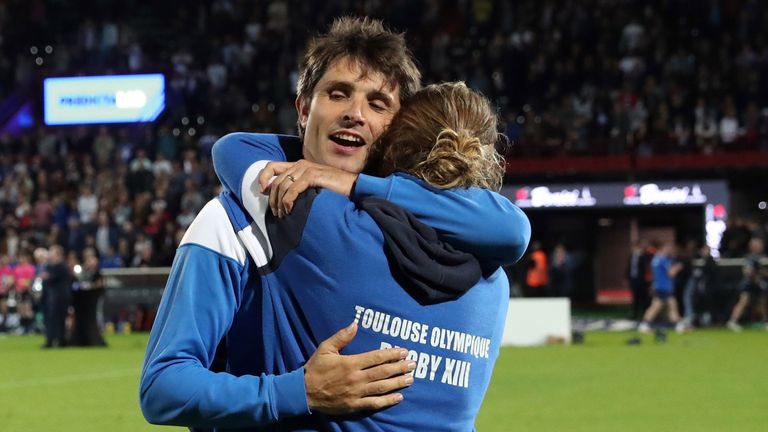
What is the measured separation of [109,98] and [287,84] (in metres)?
4.58

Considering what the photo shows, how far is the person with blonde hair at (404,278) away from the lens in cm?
265

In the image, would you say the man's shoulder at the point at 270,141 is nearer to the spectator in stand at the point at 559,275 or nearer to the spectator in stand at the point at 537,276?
the spectator in stand at the point at 537,276

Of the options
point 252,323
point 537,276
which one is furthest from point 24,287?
point 252,323

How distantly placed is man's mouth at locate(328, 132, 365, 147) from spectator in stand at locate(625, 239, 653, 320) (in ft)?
79.1

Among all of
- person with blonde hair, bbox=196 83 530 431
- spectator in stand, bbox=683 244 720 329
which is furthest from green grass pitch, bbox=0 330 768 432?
person with blonde hair, bbox=196 83 530 431

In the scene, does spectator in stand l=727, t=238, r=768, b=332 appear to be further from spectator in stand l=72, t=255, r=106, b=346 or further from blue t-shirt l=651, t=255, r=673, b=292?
spectator in stand l=72, t=255, r=106, b=346

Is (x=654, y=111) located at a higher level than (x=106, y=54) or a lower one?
lower

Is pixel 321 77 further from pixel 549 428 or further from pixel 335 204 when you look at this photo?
pixel 549 428

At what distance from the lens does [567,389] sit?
12.8 meters

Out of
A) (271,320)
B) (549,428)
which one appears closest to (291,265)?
(271,320)

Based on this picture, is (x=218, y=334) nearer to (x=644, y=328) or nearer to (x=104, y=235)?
(x=644, y=328)

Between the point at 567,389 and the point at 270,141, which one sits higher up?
the point at 270,141

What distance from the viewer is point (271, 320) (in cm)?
270

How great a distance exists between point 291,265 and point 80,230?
27.5 m
